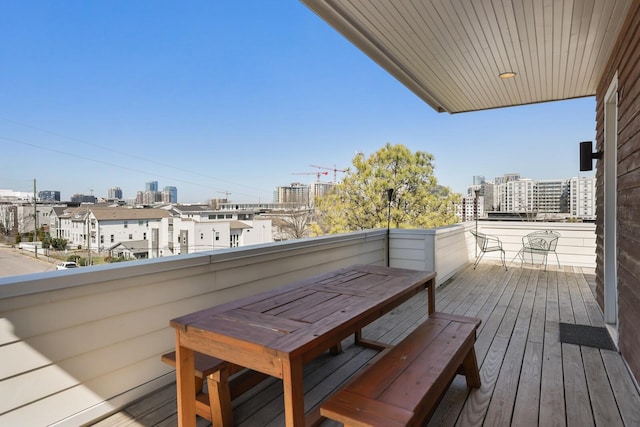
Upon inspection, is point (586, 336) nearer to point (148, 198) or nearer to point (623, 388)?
point (623, 388)

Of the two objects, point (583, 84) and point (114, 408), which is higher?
point (583, 84)

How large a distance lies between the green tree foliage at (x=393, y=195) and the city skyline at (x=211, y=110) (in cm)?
55

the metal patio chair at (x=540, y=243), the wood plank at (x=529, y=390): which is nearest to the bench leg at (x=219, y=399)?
the wood plank at (x=529, y=390)

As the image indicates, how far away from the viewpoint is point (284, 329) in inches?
53.8

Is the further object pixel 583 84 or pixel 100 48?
pixel 100 48

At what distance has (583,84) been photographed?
3.95 metres

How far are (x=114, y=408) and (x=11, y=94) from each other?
118 ft

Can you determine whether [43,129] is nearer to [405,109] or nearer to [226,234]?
[226,234]

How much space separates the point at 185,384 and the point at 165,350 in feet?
2.29

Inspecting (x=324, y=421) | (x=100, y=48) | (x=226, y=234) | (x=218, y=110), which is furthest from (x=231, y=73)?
(x=324, y=421)

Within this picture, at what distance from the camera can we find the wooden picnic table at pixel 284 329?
4.01ft

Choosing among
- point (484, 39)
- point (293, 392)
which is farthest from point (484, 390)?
point (484, 39)

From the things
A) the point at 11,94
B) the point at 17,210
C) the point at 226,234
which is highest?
the point at 11,94

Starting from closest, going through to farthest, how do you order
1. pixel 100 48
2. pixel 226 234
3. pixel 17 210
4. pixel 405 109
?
pixel 17 210 < pixel 226 234 < pixel 405 109 < pixel 100 48
